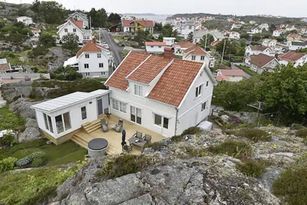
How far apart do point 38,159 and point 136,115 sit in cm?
771

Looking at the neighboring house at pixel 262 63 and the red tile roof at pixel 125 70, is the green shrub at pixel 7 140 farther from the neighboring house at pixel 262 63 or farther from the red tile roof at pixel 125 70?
the neighboring house at pixel 262 63

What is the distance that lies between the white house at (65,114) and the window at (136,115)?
9.55 ft

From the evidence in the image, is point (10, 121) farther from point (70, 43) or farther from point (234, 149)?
point (70, 43)

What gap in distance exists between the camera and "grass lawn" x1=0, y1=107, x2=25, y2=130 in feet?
64.6

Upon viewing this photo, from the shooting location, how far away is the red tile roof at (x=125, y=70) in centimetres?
1919

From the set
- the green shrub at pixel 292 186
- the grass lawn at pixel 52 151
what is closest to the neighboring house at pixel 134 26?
the grass lawn at pixel 52 151

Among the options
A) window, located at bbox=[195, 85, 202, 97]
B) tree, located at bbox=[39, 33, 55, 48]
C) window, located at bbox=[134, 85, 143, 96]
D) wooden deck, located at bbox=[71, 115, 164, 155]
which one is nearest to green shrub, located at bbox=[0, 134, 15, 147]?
wooden deck, located at bbox=[71, 115, 164, 155]

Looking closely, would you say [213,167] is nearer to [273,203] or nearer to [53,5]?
[273,203]

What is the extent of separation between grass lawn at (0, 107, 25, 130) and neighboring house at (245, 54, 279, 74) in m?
65.2

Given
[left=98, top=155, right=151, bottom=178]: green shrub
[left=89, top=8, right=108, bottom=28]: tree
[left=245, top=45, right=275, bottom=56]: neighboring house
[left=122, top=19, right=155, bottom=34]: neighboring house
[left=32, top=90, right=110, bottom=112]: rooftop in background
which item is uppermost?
[left=89, top=8, right=108, bottom=28]: tree

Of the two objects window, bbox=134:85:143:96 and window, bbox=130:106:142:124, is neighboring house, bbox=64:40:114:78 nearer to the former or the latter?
window, bbox=130:106:142:124

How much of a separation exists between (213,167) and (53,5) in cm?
10404

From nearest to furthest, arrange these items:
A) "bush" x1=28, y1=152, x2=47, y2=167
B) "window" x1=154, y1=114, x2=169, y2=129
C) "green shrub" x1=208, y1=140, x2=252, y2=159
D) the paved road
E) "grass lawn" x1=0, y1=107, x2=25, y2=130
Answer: "green shrub" x1=208, y1=140, x2=252, y2=159 → "bush" x1=28, y1=152, x2=47, y2=167 → "window" x1=154, y1=114, x2=169, y2=129 → "grass lawn" x1=0, y1=107, x2=25, y2=130 → the paved road

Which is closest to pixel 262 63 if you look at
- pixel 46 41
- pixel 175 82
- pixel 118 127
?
pixel 175 82
